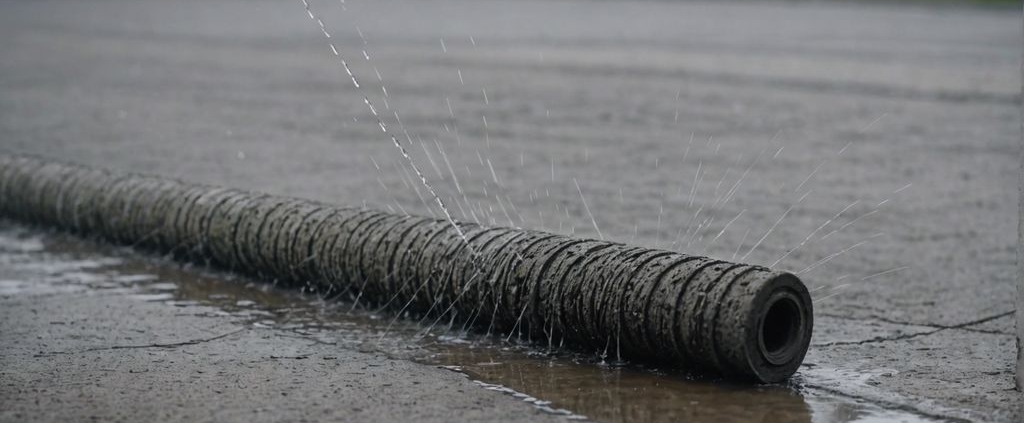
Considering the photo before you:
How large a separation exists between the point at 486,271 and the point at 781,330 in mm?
1285

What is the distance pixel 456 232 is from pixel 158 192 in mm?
2379

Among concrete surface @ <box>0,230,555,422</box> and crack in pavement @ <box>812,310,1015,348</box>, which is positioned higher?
crack in pavement @ <box>812,310,1015,348</box>

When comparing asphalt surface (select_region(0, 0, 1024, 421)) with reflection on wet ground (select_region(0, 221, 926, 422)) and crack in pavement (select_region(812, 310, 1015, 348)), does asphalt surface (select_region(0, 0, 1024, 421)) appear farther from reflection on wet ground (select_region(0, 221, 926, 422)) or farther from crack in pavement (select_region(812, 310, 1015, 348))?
reflection on wet ground (select_region(0, 221, 926, 422))

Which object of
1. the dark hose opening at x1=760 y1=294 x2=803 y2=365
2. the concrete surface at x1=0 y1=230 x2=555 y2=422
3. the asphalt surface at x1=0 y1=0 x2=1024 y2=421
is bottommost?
the concrete surface at x1=0 y1=230 x2=555 y2=422

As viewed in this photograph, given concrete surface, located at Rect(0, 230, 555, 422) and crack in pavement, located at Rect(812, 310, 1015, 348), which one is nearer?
concrete surface, located at Rect(0, 230, 555, 422)

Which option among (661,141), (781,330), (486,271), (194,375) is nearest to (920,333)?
(781,330)

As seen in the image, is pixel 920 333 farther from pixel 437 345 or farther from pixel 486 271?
pixel 437 345

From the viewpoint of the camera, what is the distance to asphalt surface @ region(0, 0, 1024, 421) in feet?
23.0

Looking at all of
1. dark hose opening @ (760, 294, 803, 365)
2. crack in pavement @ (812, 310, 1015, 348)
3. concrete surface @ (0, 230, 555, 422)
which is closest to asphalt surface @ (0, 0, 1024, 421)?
crack in pavement @ (812, 310, 1015, 348)

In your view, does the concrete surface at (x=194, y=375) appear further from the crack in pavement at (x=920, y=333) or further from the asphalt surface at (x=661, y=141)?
the crack in pavement at (x=920, y=333)

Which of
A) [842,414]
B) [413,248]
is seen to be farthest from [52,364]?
[842,414]

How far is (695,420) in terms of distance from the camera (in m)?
4.84

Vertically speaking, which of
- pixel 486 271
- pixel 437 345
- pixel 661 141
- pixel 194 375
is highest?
pixel 661 141

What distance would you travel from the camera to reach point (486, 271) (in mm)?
Answer: 6066
